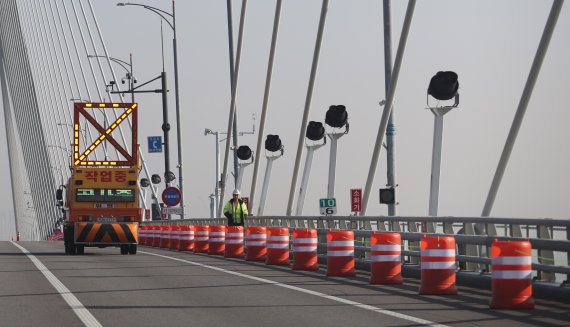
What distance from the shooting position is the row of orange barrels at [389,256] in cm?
1512

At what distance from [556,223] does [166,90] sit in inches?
1616

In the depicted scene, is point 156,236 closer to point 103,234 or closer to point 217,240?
point 103,234

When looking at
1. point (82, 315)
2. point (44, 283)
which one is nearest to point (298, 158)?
point (44, 283)

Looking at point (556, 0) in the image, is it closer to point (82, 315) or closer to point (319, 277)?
point (319, 277)

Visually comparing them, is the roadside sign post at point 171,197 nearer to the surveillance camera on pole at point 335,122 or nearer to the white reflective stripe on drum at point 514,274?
the surveillance camera on pole at point 335,122

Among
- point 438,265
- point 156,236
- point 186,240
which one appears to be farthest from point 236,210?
point 438,265

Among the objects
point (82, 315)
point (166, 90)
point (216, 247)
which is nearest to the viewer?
point (82, 315)

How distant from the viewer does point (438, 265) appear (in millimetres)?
17641

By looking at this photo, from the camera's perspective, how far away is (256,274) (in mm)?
23375

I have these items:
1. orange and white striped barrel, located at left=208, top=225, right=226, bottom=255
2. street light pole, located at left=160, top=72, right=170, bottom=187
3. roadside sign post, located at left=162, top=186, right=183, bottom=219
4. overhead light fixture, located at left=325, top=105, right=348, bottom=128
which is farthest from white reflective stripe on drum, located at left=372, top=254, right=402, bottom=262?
street light pole, located at left=160, top=72, right=170, bottom=187

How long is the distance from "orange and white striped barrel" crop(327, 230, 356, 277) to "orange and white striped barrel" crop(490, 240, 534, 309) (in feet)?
24.5

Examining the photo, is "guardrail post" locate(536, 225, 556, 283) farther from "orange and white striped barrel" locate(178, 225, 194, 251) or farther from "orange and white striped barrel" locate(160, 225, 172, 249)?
"orange and white striped barrel" locate(160, 225, 172, 249)

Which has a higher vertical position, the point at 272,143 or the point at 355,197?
the point at 272,143

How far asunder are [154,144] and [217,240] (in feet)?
93.2
